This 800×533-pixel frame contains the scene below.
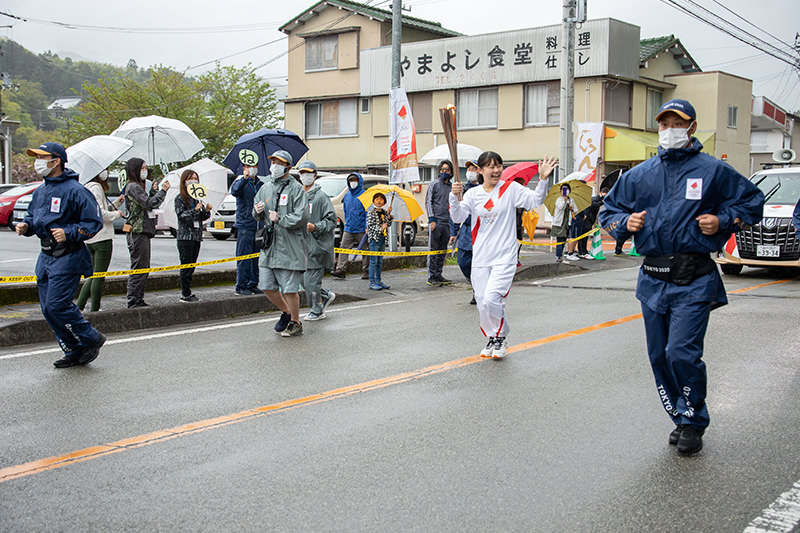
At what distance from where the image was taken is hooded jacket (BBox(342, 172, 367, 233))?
14117mm

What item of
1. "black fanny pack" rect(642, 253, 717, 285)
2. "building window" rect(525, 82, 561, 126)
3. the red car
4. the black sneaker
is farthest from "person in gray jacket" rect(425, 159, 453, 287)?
"building window" rect(525, 82, 561, 126)

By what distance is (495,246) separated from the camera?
7.71m

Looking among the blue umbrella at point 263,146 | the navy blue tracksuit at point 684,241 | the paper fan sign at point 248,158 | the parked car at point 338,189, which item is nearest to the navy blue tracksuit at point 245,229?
the paper fan sign at point 248,158

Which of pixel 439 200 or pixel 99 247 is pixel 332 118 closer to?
pixel 439 200

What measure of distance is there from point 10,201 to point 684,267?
26642 millimetres

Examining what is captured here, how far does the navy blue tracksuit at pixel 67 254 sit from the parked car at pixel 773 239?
36.4ft

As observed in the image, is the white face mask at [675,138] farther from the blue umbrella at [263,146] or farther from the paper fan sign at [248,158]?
the blue umbrella at [263,146]

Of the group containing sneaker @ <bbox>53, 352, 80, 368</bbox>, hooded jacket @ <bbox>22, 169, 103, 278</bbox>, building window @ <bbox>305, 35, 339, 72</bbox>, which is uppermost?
building window @ <bbox>305, 35, 339, 72</bbox>

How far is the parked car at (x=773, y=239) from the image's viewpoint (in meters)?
14.4

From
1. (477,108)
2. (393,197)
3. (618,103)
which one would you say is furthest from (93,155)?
(477,108)

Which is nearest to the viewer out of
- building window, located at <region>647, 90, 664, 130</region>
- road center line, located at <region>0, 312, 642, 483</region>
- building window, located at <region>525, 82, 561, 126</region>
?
road center line, located at <region>0, 312, 642, 483</region>

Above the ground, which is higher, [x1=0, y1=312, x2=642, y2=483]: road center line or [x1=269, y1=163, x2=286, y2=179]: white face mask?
[x1=269, y1=163, x2=286, y2=179]: white face mask

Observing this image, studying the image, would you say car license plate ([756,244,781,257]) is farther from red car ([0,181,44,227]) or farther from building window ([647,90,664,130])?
red car ([0,181,44,227])

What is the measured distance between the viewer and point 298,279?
896 centimetres
